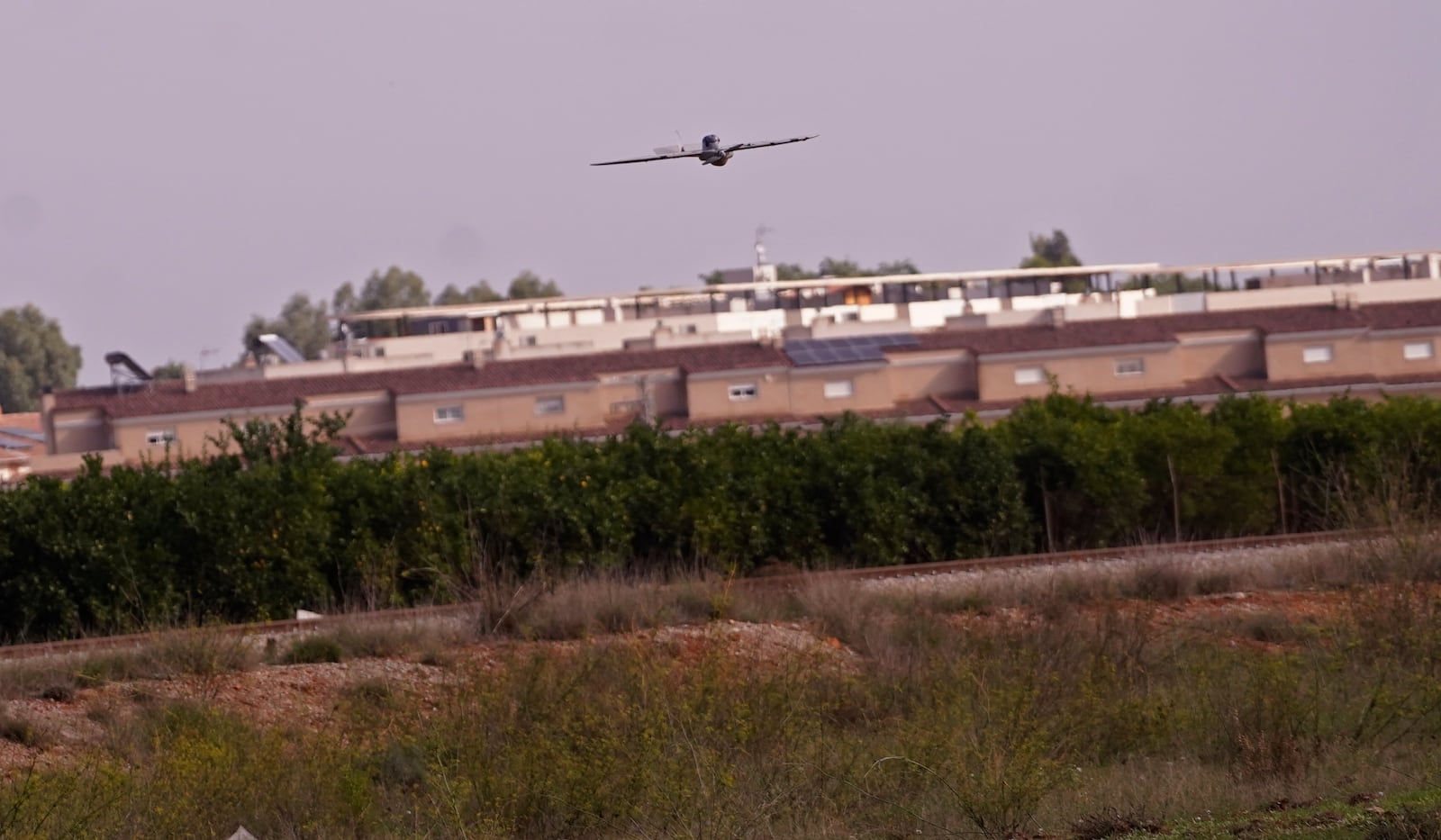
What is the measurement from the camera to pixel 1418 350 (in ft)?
187

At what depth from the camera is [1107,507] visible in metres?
26.5

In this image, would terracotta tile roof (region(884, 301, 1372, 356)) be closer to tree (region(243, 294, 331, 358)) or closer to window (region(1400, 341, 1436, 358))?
window (region(1400, 341, 1436, 358))

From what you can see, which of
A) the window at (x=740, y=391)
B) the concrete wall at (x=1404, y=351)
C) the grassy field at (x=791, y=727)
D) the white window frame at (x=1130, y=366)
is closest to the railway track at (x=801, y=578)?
the grassy field at (x=791, y=727)

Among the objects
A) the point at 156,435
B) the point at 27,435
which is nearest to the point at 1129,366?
the point at 156,435

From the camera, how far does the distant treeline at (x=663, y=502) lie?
22188mm

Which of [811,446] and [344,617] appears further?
[811,446]

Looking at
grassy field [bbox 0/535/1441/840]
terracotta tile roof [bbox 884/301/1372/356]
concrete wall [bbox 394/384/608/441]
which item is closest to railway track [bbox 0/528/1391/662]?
grassy field [bbox 0/535/1441/840]

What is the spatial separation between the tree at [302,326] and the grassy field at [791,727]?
486 feet

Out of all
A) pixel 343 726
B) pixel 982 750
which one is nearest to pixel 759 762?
pixel 982 750

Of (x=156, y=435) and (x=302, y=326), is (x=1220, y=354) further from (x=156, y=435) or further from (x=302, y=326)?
(x=302, y=326)

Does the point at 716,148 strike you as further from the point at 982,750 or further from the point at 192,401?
the point at 192,401

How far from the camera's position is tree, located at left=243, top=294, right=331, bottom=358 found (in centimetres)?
16338

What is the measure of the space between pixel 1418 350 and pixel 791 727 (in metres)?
50.4

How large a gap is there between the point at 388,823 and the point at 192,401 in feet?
159
